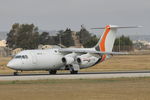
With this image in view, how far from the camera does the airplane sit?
2039 inches

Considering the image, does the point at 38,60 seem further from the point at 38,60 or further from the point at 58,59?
the point at 58,59

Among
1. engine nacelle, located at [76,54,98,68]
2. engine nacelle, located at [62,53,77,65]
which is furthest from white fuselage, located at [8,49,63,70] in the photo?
engine nacelle, located at [76,54,98,68]

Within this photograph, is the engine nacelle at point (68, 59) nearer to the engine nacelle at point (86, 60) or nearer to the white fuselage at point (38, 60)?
the white fuselage at point (38, 60)

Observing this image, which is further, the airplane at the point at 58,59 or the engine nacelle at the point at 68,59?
the engine nacelle at the point at 68,59

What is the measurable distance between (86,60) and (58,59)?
10.7 feet

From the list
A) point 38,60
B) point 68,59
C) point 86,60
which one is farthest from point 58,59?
point 86,60

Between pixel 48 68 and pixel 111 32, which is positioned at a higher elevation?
pixel 111 32

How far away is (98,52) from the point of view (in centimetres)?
5591

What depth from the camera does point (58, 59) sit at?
54.6 meters

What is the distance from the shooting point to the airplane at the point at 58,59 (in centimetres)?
5178

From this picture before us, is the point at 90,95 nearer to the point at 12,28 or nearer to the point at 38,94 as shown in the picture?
the point at 38,94

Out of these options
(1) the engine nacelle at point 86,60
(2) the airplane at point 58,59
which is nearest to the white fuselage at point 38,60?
(2) the airplane at point 58,59

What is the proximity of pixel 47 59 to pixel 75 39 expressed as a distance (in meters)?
145

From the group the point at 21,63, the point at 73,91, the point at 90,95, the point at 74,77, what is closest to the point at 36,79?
the point at 74,77
